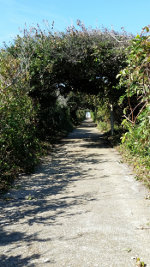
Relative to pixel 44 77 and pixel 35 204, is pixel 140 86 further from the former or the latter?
pixel 44 77

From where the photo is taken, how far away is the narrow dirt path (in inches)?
118

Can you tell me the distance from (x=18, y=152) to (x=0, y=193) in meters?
1.87

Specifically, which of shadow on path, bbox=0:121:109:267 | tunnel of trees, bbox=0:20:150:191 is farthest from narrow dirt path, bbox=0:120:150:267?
tunnel of trees, bbox=0:20:150:191

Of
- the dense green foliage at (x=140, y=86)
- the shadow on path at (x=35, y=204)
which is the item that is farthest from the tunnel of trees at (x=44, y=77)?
the shadow on path at (x=35, y=204)

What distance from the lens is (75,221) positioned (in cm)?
397

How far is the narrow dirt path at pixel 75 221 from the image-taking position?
3.00 metres

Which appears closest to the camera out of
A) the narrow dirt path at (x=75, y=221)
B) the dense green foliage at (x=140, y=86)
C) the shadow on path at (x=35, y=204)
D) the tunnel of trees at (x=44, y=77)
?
the narrow dirt path at (x=75, y=221)

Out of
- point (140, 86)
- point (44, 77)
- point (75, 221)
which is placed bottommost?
point (75, 221)

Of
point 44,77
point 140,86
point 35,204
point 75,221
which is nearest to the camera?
point 75,221

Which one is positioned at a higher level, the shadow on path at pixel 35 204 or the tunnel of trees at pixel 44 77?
the tunnel of trees at pixel 44 77

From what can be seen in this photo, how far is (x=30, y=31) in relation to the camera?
36.8 feet

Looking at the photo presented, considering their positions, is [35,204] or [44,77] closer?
[35,204]

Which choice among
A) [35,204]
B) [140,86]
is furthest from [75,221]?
[140,86]

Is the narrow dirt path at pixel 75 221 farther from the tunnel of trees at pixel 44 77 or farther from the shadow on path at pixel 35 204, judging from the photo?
the tunnel of trees at pixel 44 77
